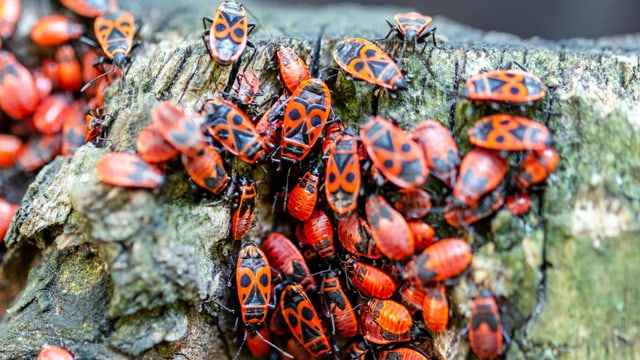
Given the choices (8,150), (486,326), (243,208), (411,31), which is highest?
(411,31)

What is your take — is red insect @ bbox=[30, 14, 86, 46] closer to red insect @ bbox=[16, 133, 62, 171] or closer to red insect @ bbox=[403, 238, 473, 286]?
red insect @ bbox=[16, 133, 62, 171]

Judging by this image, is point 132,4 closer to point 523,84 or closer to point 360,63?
point 360,63

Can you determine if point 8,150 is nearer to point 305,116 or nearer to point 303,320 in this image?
point 305,116

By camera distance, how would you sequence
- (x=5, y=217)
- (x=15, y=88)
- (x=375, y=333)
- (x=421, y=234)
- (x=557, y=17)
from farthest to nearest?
1. (x=557, y=17)
2. (x=15, y=88)
3. (x=5, y=217)
4. (x=375, y=333)
5. (x=421, y=234)

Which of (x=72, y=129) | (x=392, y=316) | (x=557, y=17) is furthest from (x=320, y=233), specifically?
(x=557, y=17)

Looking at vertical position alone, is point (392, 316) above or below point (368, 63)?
below

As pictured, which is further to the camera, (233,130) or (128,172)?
(233,130)

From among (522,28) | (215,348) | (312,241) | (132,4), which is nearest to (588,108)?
(312,241)
